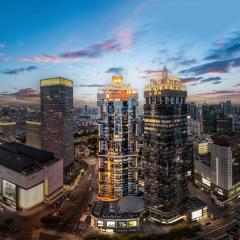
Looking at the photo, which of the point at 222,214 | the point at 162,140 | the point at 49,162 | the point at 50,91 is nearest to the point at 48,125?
the point at 50,91

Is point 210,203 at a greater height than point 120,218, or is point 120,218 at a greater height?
point 120,218

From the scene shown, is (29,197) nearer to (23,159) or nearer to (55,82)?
(23,159)

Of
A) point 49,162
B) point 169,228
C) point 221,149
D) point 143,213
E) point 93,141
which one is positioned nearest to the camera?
point 169,228

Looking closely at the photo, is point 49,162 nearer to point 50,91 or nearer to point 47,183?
point 47,183

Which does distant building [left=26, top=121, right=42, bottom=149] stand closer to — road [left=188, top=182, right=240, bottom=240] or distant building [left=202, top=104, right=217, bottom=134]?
road [left=188, top=182, right=240, bottom=240]

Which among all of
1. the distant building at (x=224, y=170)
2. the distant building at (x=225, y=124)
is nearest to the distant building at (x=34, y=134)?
the distant building at (x=224, y=170)

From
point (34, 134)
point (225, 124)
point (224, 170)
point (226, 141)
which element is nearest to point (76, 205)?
point (224, 170)
